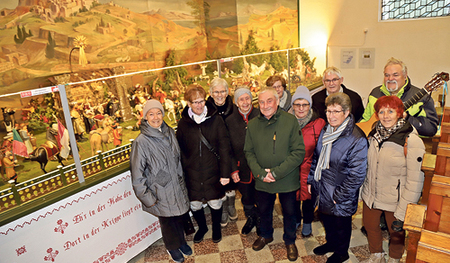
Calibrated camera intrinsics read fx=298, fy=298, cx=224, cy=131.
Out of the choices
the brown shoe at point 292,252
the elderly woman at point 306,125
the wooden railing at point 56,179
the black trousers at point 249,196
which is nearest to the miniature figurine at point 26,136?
the wooden railing at point 56,179

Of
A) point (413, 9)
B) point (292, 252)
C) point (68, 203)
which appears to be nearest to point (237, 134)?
point (292, 252)

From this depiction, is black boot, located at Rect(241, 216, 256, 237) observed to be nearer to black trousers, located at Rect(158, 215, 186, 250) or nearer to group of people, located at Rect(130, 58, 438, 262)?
group of people, located at Rect(130, 58, 438, 262)

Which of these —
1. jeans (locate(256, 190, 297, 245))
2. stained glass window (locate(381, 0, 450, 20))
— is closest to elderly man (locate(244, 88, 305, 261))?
jeans (locate(256, 190, 297, 245))

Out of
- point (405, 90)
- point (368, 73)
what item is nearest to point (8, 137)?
point (405, 90)

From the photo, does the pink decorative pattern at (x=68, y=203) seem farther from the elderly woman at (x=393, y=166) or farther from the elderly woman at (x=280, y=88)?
the elderly woman at (x=393, y=166)

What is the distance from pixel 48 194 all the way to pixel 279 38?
289 inches

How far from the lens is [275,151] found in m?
2.72

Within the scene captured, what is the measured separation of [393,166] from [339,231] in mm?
802

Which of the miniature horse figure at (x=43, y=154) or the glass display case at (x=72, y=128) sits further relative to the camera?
the miniature horse figure at (x=43, y=154)

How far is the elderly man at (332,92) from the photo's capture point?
3417 mm

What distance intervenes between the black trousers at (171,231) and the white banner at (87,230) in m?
0.39

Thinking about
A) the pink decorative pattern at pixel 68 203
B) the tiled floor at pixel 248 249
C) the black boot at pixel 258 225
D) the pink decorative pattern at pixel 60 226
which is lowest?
the tiled floor at pixel 248 249

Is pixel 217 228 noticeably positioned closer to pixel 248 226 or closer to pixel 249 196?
pixel 248 226

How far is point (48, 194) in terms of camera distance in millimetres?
2564
